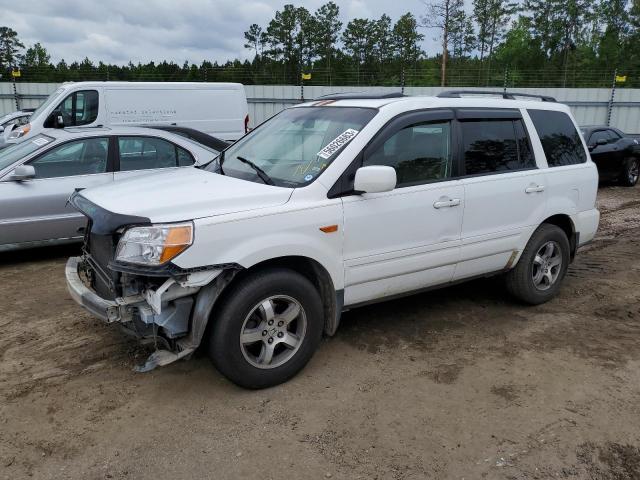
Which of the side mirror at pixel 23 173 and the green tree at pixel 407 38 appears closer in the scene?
the side mirror at pixel 23 173

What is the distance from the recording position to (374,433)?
3.23 meters

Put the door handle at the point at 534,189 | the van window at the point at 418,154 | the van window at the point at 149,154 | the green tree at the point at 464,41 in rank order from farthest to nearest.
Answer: the green tree at the point at 464,41, the van window at the point at 149,154, the door handle at the point at 534,189, the van window at the point at 418,154

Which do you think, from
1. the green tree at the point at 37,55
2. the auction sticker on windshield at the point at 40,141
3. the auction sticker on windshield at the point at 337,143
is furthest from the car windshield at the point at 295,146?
the green tree at the point at 37,55

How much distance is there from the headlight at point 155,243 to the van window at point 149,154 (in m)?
3.88

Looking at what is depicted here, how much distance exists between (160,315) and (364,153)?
1729mm

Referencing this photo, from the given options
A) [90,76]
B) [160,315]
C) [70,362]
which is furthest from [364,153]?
[90,76]

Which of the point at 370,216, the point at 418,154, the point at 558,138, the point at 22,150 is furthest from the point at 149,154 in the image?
the point at 558,138

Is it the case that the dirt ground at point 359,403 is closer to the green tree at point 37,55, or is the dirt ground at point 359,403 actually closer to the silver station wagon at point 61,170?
the silver station wagon at point 61,170

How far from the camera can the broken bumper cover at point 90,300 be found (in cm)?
330

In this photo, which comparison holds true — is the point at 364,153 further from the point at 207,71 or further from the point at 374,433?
the point at 207,71

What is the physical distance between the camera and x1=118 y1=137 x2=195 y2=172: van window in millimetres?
6887

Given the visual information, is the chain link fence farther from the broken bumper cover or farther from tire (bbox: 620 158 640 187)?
→ the broken bumper cover

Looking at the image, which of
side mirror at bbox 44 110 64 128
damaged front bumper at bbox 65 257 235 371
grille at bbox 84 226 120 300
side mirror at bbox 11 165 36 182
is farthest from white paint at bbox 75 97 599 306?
side mirror at bbox 44 110 64 128

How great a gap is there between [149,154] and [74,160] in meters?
0.89
